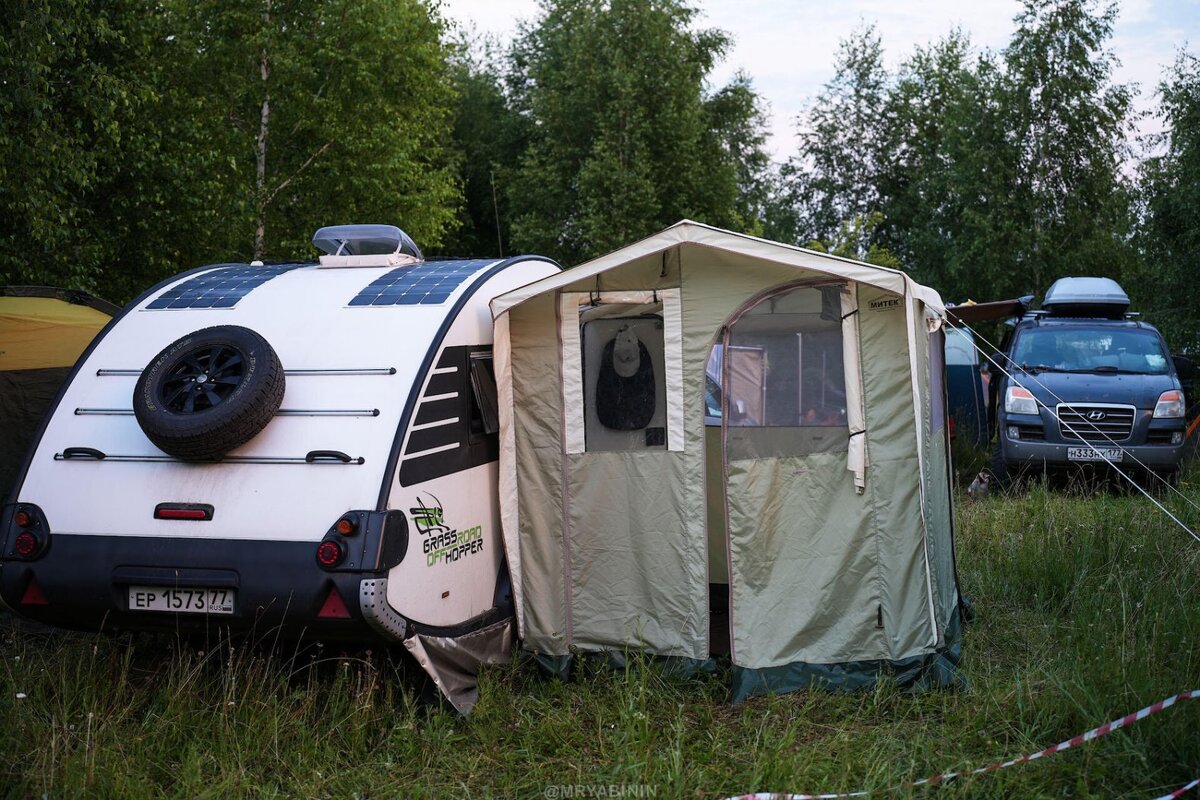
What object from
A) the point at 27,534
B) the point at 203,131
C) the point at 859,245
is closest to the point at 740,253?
the point at 27,534

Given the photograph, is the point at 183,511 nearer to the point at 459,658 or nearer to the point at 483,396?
the point at 459,658

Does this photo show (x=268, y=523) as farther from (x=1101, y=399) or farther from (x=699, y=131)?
(x=699, y=131)

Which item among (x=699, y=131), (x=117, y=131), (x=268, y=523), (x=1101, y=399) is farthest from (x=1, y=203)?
(x=699, y=131)

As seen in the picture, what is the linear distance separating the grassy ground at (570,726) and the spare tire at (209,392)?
1047 millimetres

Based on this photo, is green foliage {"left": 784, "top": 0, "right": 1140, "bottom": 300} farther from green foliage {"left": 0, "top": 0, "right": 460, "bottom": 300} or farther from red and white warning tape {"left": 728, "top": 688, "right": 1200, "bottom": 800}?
red and white warning tape {"left": 728, "top": 688, "right": 1200, "bottom": 800}

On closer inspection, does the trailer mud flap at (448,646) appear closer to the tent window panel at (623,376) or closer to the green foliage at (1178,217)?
the tent window panel at (623,376)

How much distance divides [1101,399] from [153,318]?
29.6ft

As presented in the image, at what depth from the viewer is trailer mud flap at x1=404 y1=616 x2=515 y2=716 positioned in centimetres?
507

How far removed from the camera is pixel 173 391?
522 centimetres

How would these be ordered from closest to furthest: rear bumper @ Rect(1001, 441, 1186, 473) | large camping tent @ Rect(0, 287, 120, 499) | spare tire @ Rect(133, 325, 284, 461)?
1. spare tire @ Rect(133, 325, 284, 461)
2. large camping tent @ Rect(0, 287, 120, 499)
3. rear bumper @ Rect(1001, 441, 1186, 473)

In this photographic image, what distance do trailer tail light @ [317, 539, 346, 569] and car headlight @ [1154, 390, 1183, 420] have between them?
9067 mm

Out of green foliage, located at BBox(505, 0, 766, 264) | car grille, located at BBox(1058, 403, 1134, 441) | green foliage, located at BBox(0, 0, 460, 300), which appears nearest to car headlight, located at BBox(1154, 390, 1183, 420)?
car grille, located at BBox(1058, 403, 1134, 441)

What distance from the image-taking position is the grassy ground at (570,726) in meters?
4.36

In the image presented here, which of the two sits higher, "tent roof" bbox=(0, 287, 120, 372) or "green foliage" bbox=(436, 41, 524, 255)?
"green foliage" bbox=(436, 41, 524, 255)
